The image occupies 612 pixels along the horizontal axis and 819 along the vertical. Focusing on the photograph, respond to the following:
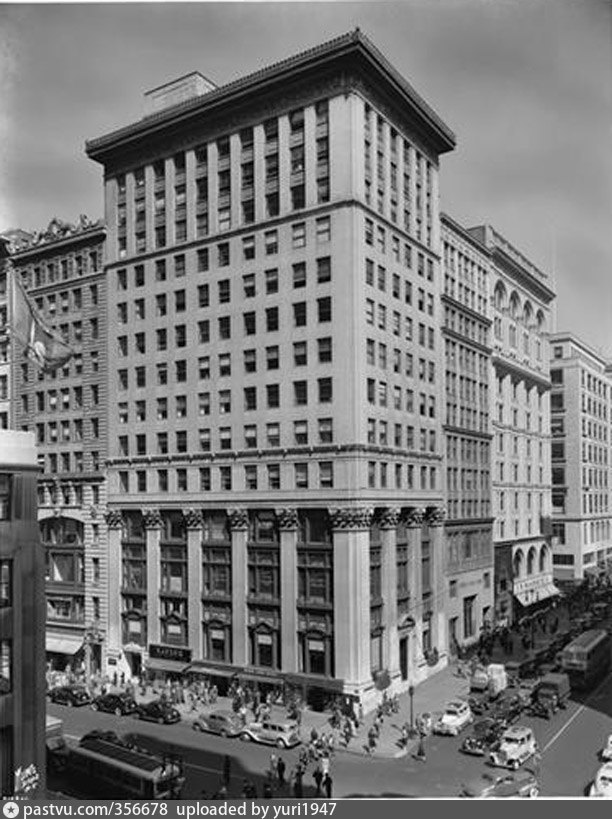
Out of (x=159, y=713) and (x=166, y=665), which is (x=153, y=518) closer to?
(x=166, y=665)

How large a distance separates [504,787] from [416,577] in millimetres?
19892

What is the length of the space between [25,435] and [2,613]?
17.6 feet

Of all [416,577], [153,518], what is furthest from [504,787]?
[153,518]

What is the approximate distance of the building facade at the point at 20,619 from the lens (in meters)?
24.0

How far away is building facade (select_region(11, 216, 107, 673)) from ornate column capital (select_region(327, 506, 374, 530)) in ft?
45.5

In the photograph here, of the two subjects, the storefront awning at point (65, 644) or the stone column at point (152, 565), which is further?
the stone column at point (152, 565)

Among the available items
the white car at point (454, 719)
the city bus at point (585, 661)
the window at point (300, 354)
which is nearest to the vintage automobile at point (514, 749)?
the white car at point (454, 719)

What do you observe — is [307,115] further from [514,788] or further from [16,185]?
[514,788]

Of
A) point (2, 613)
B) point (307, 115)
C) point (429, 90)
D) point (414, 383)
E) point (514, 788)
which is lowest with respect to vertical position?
point (514, 788)

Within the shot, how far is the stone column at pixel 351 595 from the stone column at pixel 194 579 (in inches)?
316

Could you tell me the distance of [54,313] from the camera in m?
45.2

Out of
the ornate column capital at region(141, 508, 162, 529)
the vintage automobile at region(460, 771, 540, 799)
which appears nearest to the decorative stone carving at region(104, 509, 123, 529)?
the ornate column capital at region(141, 508, 162, 529)

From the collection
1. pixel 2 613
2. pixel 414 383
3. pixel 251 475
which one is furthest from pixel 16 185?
pixel 414 383

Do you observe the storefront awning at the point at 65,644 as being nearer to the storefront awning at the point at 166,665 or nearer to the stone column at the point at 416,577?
the storefront awning at the point at 166,665
